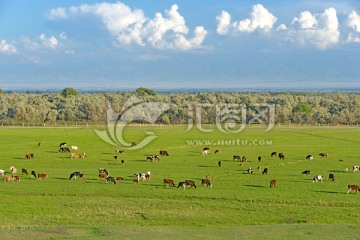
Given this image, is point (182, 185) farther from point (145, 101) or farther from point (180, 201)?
point (145, 101)

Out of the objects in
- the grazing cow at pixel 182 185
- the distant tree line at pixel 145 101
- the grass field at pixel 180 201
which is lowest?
the grass field at pixel 180 201

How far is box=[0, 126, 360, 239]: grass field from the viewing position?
2536cm

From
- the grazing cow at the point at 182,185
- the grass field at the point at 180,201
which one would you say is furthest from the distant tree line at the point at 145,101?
the grazing cow at the point at 182,185

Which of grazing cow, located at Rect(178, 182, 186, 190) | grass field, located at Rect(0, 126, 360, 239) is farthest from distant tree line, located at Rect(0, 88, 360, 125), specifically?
grazing cow, located at Rect(178, 182, 186, 190)

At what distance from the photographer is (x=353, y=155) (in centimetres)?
5903

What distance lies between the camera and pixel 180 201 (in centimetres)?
3312

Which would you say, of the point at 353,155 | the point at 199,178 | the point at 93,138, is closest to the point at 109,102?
the point at 93,138

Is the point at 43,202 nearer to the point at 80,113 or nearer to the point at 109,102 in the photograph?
the point at 80,113

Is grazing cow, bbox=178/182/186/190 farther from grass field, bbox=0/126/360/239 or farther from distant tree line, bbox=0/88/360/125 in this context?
distant tree line, bbox=0/88/360/125

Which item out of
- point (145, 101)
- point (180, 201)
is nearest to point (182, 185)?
point (180, 201)

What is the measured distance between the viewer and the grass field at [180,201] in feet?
83.2

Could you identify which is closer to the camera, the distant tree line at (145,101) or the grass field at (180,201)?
the grass field at (180,201)

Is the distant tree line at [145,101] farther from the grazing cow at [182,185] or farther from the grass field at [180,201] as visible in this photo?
the grazing cow at [182,185]

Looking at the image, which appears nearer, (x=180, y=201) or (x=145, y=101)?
(x=180, y=201)
